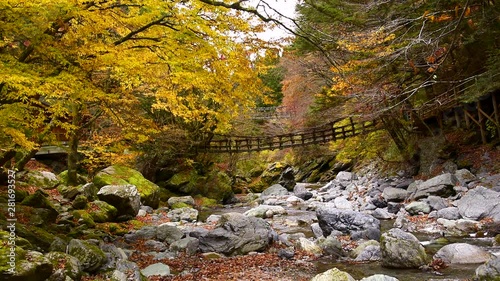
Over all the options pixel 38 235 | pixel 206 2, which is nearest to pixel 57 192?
pixel 38 235

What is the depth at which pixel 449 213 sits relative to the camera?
8812 millimetres

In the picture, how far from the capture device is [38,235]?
598 cm

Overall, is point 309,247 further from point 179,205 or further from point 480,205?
point 179,205


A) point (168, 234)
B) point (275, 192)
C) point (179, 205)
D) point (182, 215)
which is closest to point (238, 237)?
point (168, 234)

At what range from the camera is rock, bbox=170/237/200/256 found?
7.41 meters

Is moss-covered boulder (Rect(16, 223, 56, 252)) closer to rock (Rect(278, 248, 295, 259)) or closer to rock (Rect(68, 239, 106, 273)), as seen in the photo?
rock (Rect(68, 239, 106, 273))

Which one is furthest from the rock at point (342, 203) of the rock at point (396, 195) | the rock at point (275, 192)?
the rock at point (275, 192)

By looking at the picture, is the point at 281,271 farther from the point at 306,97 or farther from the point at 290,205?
the point at 306,97

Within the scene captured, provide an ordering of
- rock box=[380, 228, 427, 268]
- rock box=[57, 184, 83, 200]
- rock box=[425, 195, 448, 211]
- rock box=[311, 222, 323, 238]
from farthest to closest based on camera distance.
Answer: rock box=[57, 184, 83, 200] < rock box=[425, 195, 448, 211] < rock box=[311, 222, 323, 238] < rock box=[380, 228, 427, 268]

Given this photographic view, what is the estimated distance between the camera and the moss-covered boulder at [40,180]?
11055 millimetres

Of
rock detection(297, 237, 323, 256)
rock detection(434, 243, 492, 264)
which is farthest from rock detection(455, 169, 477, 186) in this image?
rock detection(297, 237, 323, 256)

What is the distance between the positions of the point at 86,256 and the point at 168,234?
3.26 meters

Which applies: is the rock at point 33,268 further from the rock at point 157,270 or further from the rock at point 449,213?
the rock at point 449,213

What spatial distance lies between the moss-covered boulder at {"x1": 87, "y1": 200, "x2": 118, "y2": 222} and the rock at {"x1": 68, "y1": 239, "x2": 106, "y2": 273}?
13.0 ft
